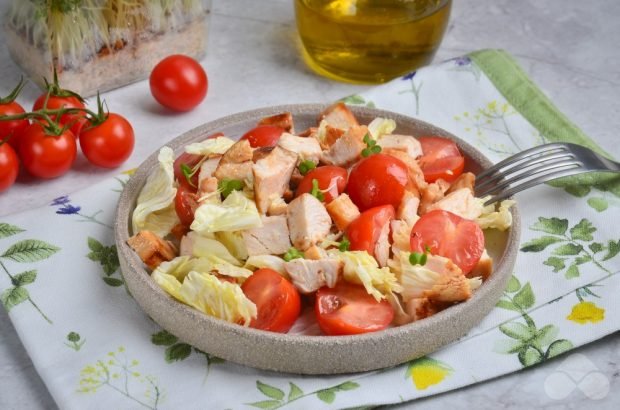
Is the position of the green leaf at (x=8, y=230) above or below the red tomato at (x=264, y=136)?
below

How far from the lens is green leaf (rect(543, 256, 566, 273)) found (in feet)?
6.72

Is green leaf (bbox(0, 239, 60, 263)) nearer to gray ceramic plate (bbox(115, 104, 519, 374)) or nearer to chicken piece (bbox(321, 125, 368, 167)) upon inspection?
gray ceramic plate (bbox(115, 104, 519, 374))

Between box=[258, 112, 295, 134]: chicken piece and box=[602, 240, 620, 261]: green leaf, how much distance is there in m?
0.75

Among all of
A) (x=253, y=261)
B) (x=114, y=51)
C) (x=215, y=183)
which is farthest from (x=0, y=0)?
(x=253, y=261)

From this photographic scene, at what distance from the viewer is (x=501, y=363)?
1826 mm

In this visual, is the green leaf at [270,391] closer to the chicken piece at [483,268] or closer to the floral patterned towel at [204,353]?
the floral patterned towel at [204,353]

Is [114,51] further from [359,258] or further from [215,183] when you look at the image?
[359,258]

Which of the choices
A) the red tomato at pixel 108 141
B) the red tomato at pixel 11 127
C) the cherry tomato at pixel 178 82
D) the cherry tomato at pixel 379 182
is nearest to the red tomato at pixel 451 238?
the cherry tomato at pixel 379 182

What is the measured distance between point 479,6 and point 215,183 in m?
1.68

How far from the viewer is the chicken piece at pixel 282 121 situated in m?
2.25

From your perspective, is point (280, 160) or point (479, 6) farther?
point (479, 6)

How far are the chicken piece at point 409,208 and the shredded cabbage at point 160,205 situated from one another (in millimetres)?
469

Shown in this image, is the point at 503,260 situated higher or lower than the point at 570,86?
higher

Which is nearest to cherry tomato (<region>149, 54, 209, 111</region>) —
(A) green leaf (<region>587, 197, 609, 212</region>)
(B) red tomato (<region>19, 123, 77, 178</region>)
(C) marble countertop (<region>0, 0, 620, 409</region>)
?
(C) marble countertop (<region>0, 0, 620, 409</region>)
